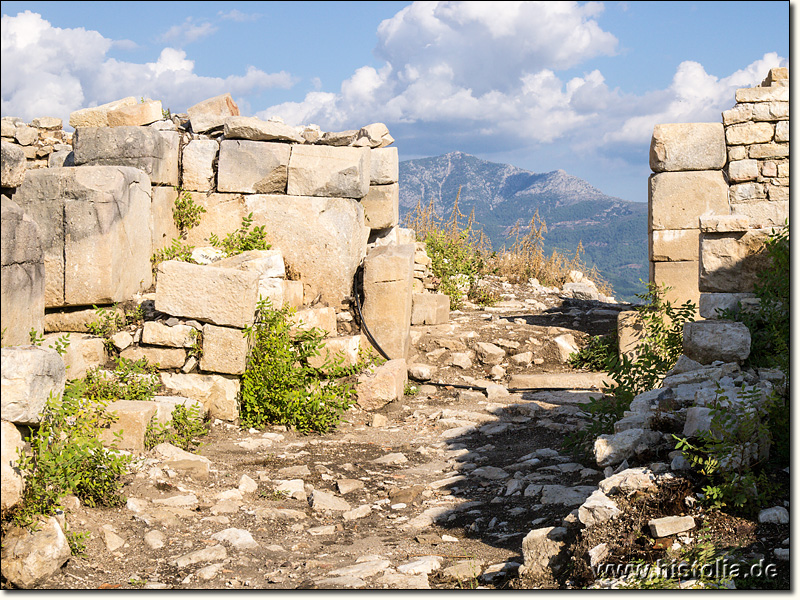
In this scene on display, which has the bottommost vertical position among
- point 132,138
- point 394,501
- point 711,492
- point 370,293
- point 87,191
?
point 394,501

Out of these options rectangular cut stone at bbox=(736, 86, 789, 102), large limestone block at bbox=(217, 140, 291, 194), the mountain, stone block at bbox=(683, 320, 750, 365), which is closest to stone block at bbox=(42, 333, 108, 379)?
large limestone block at bbox=(217, 140, 291, 194)

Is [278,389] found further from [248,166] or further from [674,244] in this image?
[674,244]

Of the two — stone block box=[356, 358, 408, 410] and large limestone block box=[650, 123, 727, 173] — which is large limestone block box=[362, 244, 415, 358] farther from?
large limestone block box=[650, 123, 727, 173]

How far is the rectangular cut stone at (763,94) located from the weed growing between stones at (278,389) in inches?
215

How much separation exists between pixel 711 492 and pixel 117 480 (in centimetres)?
338

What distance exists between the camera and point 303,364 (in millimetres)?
7062

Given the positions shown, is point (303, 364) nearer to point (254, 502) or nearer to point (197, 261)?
point (197, 261)

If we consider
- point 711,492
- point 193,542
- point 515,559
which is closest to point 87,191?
point 193,542

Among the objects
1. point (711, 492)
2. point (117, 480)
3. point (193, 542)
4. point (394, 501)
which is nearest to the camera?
point (711, 492)

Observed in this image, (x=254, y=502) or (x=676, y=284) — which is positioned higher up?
(x=676, y=284)

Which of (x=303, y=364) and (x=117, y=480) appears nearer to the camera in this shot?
(x=117, y=480)

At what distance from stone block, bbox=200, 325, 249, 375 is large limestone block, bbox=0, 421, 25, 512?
270 centimetres

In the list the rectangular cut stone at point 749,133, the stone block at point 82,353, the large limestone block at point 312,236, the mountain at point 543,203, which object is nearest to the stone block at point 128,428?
the stone block at point 82,353

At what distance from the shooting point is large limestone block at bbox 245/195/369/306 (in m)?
7.89
